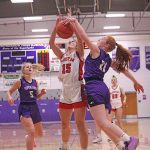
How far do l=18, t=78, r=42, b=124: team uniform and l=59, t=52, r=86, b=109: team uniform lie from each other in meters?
0.80

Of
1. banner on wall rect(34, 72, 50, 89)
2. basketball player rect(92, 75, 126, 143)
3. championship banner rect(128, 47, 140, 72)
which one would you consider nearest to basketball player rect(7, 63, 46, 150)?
basketball player rect(92, 75, 126, 143)

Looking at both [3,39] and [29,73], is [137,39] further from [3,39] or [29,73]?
[29,73]

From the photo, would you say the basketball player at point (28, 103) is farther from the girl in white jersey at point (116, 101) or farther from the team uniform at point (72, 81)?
the girl in white jersey at point (116, 101)

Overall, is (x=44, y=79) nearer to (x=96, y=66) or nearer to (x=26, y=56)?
(x=26, y=56)

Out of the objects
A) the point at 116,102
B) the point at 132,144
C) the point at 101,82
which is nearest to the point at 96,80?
the point at 101,82

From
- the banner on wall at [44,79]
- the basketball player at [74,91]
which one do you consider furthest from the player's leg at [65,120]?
the banner on wall at [44,79]

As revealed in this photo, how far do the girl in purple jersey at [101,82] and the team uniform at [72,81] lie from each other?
507 millimetres

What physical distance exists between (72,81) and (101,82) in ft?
2.32

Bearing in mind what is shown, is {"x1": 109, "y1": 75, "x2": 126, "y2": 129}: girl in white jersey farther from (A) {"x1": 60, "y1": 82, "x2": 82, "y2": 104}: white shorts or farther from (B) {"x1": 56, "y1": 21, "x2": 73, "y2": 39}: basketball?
(B) {"x1": 56, "y1": 21, "x2": 73, "y2": 39}: basketball

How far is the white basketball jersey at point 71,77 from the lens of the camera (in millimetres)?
5676

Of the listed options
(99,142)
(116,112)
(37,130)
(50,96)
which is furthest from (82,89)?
(50,96)

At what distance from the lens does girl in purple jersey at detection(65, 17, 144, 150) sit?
4.80 meters

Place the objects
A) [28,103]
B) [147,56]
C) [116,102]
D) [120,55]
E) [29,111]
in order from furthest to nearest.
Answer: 1. [147,56]
2. [116,102]
3. [28,103]
4. [29,111]
5. [120,55]

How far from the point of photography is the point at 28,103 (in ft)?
21.2
